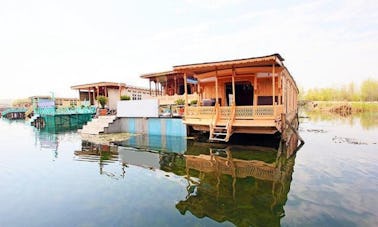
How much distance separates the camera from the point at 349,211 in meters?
4.72

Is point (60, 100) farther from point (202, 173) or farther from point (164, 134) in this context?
point (202, 173)

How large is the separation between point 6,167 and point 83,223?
6.32m

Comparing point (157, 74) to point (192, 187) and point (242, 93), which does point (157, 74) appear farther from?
point (192, 187)

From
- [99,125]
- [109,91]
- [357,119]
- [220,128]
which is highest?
[109,91]

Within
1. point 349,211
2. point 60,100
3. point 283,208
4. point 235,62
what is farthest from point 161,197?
point 60,100

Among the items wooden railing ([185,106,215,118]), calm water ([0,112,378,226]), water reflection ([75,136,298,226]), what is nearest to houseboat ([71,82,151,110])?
water reflection ([75,136,298,226])

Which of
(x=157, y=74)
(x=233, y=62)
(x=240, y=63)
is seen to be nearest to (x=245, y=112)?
(x=240, y=63)

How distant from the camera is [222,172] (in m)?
7.38

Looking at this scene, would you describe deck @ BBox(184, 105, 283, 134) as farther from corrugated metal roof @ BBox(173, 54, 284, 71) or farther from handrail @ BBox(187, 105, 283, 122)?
corrugated metal roof @ BBox(173, 54, 284, 71)

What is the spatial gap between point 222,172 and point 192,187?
→ 1555 millimetres

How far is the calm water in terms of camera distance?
4582 mm

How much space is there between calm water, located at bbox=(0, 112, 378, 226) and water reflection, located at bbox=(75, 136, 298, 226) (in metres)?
0.02

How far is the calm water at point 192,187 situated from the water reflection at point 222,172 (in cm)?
2

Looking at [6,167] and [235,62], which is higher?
[235,62]
